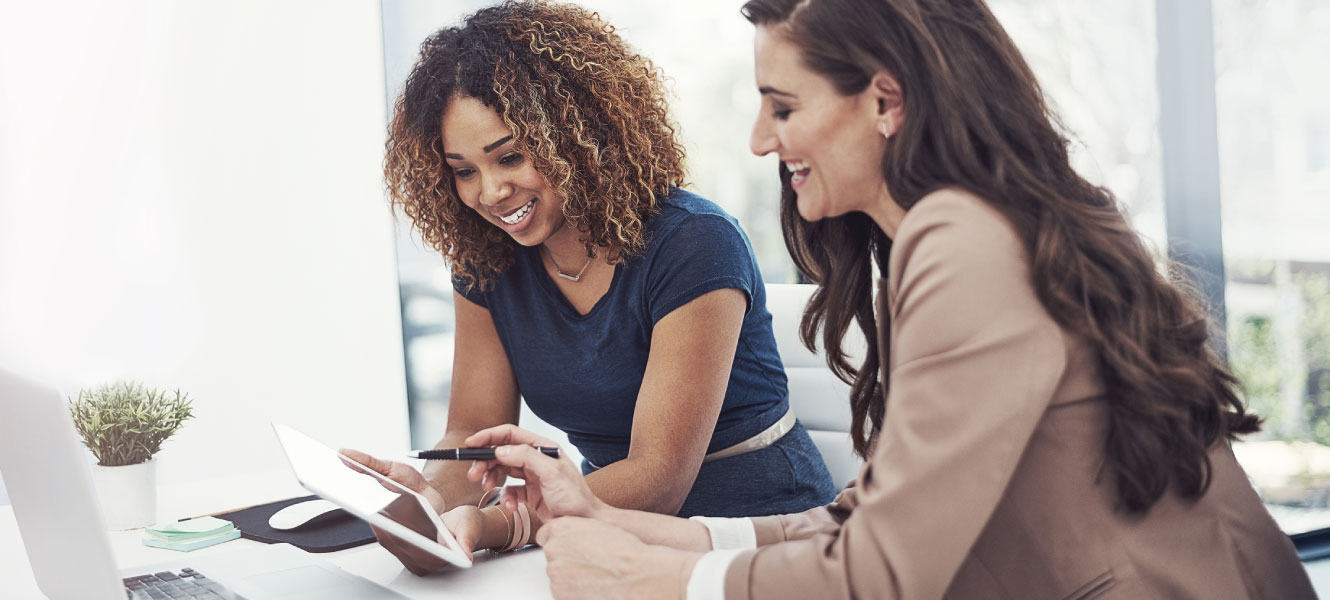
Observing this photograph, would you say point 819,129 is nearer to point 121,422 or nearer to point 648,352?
point 648,352

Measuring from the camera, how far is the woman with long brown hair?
2.76 ft

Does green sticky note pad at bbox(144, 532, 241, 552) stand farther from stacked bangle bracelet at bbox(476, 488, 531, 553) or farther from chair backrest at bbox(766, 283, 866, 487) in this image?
A: chair backrest at bbox(766, 283, 866, 487)

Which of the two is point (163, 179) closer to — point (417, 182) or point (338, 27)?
point (338, 27)

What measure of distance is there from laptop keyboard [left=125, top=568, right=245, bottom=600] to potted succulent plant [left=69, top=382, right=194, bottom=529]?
0.30 metres

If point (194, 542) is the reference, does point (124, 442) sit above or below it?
above

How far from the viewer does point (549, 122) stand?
1.62 metres

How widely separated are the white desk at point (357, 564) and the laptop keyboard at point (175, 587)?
6 centimetres

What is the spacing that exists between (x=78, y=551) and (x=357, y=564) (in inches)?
11.9

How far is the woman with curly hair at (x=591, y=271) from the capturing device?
1.53 meters

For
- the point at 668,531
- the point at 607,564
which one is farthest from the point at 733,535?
the point at 607,564

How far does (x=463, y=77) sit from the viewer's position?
1623 millimetres

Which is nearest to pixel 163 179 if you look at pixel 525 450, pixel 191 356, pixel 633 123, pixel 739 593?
pixel 191 356

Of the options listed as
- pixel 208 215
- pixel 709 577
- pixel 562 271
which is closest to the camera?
pixel 709 577

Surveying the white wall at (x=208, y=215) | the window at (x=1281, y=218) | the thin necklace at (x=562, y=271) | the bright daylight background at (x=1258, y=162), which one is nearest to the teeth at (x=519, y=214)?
the thin necklace at (x=562, y=271)
